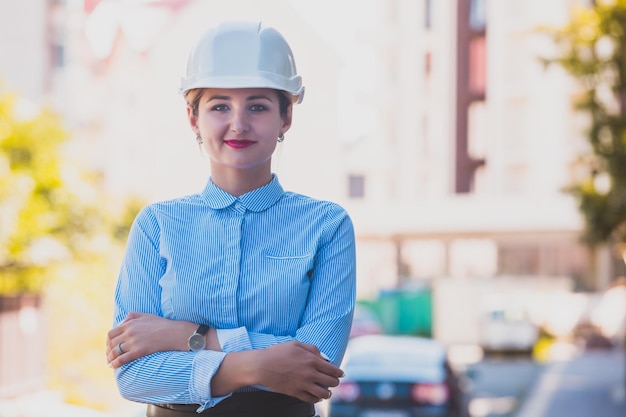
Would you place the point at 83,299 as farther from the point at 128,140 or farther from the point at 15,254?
the point at 128,140

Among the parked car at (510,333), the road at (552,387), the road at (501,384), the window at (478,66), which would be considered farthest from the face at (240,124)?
the window at (478,66)

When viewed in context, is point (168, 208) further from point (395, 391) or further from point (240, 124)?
point (395, 391)

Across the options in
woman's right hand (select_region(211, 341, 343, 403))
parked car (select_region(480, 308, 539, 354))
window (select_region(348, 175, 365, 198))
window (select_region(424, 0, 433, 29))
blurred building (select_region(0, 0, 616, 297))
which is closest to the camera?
woman's right hand (select_region(211, 341, 343, 403))

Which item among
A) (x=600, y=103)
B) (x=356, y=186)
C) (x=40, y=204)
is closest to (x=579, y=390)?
(x=600, y=103)

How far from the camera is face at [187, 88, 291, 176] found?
2.08 m

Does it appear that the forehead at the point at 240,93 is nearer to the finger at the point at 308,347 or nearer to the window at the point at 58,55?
the finger at the point at 308,347

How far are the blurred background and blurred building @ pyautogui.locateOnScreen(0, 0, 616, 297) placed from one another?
8 cm

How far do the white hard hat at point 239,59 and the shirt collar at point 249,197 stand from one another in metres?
0.21

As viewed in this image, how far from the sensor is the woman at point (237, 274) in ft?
6.55

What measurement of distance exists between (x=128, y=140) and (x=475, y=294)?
588 inches

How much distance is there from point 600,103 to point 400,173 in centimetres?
3155

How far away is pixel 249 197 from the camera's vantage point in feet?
7.05

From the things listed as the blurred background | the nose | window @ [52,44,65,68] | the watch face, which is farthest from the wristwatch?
window @ [52,44,65,68]

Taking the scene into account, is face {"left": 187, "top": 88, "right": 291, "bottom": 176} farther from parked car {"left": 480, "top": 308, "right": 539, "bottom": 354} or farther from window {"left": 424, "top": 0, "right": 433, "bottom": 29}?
window {"left": 424, "top": 0, "right": 433, "bottom": 29}
